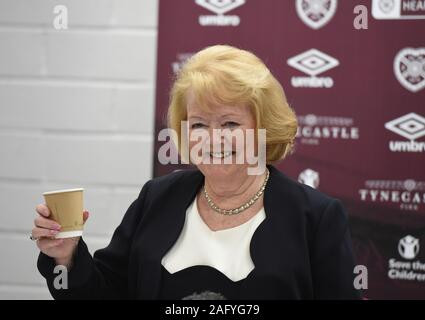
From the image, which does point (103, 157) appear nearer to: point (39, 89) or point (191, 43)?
point (39, 89)

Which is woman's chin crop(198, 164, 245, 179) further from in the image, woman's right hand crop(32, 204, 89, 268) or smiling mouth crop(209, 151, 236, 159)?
woman's right hand crop(32, 204, 89, 268)

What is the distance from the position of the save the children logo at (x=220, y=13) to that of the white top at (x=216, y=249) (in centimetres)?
111

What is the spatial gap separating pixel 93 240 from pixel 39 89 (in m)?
0.69

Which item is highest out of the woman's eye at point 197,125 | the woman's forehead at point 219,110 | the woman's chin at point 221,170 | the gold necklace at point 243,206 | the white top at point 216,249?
the woman's forehead at point 219,110

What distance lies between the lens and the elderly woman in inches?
48.6

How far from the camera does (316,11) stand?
218 cm

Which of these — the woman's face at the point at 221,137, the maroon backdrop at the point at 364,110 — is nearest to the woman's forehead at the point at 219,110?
the woman's face at the point at 221,137

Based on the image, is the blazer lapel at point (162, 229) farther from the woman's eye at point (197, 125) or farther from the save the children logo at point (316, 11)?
the save the children logo at point (316, 11)

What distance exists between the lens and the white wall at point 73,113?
2.31 m

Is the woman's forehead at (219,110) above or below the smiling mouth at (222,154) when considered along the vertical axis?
above

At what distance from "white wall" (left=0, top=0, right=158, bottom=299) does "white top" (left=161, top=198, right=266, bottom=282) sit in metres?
1.02
